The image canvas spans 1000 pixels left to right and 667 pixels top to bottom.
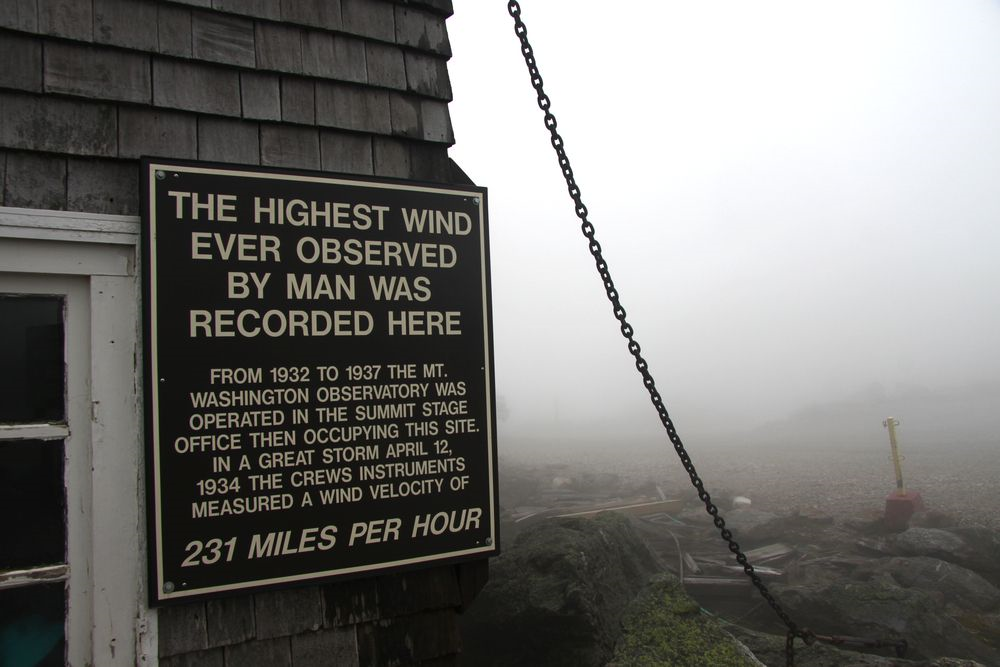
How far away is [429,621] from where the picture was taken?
2.60 meters

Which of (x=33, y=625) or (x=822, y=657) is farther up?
(x=33, y=625)

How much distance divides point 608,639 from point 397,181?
4.06 m

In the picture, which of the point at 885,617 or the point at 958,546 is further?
the point at 958,546

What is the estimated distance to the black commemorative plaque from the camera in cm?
224

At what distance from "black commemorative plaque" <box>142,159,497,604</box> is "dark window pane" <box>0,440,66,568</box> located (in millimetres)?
294

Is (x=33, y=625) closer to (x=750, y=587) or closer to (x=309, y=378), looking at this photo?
(x=309, y=378)

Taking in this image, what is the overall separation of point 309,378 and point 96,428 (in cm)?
68

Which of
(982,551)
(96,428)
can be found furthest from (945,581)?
(96,428)

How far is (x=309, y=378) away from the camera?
2.41 m

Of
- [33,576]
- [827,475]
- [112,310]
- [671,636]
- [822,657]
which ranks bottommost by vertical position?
[827,475]

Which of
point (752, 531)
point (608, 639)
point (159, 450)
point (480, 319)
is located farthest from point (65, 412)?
point (752, 531)

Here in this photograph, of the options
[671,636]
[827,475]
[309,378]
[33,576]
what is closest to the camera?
[33,576]

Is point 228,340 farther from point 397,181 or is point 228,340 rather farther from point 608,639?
point 608,639

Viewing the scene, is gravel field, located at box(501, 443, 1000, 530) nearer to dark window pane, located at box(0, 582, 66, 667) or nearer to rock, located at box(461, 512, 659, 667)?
rock, located at box(461, 512, 659, 667)
